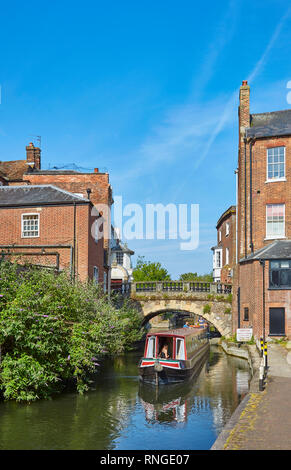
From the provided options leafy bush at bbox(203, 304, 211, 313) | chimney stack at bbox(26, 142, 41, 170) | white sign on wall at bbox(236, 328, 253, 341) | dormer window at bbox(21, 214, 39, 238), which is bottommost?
white sign on wall at bbox(236, 328, 253, 341)

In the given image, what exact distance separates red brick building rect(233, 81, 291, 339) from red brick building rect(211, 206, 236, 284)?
5627mm

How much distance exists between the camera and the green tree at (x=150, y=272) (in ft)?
192

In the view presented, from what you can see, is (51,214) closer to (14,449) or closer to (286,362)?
(286,362)

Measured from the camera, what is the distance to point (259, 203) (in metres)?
28.8

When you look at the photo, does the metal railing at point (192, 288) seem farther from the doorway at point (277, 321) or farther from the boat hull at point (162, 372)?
the boat hull at point (162, 372)

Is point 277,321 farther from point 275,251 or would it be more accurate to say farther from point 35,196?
point 35,196

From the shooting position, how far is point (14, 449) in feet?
35.5

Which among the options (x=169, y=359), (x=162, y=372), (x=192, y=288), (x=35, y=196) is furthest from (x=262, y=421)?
(x=192, y=288)

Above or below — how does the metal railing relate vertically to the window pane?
below

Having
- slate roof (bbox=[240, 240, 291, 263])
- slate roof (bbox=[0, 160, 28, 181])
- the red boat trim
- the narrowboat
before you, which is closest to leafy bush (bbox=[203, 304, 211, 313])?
slate roof (bbox=[240, 240, 291, 263])

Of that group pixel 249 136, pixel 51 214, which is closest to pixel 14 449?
pixel 51 214

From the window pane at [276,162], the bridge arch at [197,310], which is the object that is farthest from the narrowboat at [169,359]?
the window pane at [276,162]

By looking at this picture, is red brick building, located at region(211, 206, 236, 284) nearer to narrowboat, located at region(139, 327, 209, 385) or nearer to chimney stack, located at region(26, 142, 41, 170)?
narrowboat, located at region(139, 327, 209, 385)

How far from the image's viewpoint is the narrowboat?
20000 millimetres
